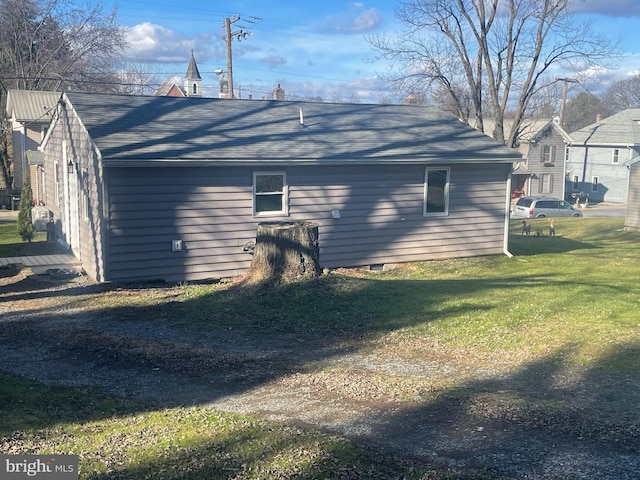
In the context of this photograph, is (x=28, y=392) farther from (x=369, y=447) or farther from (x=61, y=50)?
(x=61, y=50)

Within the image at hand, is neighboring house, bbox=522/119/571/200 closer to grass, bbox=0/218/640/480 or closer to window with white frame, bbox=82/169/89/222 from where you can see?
grass, bbox=0/218/640/480

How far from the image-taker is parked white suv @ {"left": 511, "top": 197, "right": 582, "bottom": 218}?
37.2 m

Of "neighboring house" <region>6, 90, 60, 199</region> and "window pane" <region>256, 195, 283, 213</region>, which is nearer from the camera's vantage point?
"window pane" <region>256, 195, 283, 213</region>

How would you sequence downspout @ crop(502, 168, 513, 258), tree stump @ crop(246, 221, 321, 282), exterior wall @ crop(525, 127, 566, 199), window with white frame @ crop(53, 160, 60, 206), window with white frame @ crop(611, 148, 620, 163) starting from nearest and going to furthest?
tree stump @ crop(246, 221, 321, 282)
downspout @ crop(502, 168, 513, 258)
window with white frame @ crop(53, 160, 60, 206)
exterior wall @ crop(525, 127, 566, 199)
window with white frame @ crop(611, 148, 620, 163)

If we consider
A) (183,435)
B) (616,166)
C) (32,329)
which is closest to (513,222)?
(616,166)

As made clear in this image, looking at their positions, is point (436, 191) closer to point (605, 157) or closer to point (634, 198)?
point (634, 198)

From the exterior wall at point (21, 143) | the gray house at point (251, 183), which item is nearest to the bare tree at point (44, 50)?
the exterior wall at point (21, 143)

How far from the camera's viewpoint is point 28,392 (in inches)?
243

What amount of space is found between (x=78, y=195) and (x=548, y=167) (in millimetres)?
42962

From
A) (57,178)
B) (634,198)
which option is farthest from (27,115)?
(634,198)

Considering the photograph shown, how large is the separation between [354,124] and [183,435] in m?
13.4

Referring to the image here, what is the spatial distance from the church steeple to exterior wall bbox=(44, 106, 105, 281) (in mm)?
34584

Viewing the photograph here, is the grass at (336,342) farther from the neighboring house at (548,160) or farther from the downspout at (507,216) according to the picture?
the neighboring house at (548,160)

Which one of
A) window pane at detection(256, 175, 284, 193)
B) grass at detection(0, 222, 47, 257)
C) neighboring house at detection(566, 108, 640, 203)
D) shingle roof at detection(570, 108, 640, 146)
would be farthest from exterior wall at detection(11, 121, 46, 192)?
shingle roof at detection(570, 108, 640, 146)
